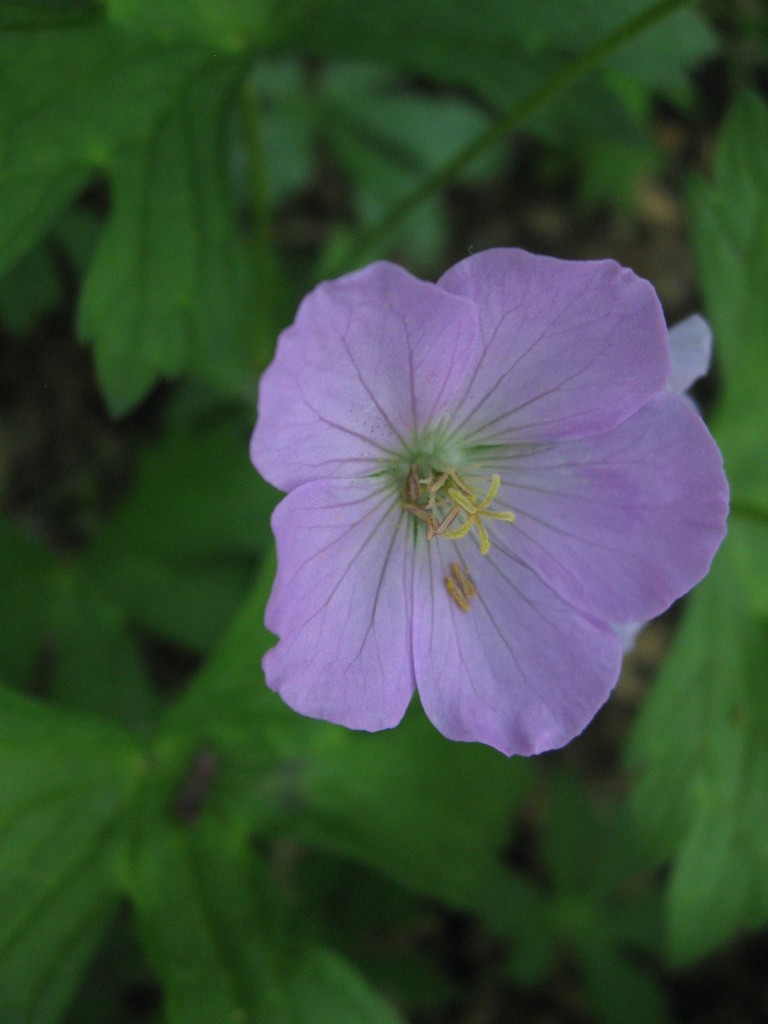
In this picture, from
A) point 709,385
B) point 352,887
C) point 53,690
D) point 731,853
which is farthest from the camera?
point 709,385

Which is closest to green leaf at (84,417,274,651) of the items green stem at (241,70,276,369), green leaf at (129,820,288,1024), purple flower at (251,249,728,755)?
green stem at (241,70,276,369)

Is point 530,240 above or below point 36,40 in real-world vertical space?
below

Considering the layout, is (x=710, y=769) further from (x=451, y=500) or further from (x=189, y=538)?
(x=189, y=538)

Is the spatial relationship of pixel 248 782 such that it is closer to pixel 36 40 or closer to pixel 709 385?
pixel 36 40

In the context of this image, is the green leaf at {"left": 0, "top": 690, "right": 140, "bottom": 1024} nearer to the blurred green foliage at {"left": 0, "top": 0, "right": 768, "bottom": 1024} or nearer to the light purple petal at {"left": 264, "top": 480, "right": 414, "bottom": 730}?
the blurred green foliage at {"left": 0, "top": 0, "right": 768, "bottom": 1024}

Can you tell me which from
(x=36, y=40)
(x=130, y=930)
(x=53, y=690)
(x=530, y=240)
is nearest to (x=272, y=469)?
(x=36, y=40)

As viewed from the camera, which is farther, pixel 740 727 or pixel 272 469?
pixel 740 727

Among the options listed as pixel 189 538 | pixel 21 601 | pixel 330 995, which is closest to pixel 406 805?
pixel 330 995

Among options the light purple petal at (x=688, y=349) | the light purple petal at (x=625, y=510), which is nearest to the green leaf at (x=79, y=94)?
the light purple petal at (x=625, y=510)

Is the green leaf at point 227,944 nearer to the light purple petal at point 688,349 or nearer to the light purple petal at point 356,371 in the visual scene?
the light purple petal at point 356,371
